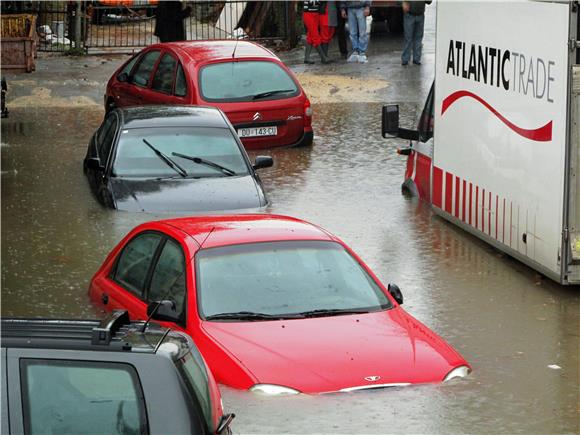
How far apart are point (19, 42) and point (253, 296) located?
58.6ft

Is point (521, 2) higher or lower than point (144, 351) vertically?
higher

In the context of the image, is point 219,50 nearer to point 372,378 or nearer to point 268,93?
point 268,93

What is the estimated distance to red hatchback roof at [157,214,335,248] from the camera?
1001cm

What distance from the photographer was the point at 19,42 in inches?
1037

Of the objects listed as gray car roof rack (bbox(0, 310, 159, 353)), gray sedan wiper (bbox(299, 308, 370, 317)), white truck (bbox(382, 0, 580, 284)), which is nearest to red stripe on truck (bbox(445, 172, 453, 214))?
white truck (bbox(382, 0, 580, 284))

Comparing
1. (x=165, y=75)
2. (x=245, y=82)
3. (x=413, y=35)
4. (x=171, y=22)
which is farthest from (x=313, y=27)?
(x=245, y=82)

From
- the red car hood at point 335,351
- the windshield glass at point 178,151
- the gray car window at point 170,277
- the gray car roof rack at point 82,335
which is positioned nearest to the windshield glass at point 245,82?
the windshield glass at point 178,151

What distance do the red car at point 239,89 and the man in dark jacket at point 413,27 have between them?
7.34 metres

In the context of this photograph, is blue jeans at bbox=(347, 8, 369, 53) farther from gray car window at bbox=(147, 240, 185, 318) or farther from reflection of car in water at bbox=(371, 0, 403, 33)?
gray car window at bbox=(147, 240, 185, 318)

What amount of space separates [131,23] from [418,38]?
9335 millimetres

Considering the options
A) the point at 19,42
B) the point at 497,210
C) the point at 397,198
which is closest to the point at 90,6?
the point at 19,42

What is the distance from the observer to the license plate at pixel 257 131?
20.0 metres

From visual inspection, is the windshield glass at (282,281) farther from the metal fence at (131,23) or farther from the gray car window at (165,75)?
the metal fence at (131,23)

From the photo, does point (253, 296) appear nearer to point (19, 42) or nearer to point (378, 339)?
point (378, 339)
